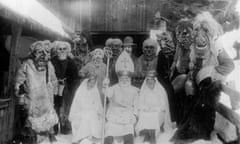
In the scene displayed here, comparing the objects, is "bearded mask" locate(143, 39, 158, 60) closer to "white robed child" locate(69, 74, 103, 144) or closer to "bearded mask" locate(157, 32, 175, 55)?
"bearded mask" locate(157, 32, 175, 55)

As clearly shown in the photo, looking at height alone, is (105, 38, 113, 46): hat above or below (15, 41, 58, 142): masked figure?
above

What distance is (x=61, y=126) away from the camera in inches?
149

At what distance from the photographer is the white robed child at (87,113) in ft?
11.8

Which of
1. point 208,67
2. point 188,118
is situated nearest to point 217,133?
point 188,118

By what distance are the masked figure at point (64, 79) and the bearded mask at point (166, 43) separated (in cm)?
121

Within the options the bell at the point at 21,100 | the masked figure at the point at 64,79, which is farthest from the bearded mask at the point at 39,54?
the bell at the point at 21,100

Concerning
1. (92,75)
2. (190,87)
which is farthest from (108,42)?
(190,87)

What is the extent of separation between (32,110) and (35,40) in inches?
37.0

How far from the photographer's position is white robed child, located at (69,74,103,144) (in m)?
3.60

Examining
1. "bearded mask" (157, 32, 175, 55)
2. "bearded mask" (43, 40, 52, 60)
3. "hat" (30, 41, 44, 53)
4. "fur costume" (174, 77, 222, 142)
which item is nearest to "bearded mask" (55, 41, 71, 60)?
"bearded mask" (43, 40, 52, 60)

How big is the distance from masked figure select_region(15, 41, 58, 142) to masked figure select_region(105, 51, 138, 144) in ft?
2.56

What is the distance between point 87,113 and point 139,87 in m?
0.78

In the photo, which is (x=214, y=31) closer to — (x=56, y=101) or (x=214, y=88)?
(x=214, y=88)

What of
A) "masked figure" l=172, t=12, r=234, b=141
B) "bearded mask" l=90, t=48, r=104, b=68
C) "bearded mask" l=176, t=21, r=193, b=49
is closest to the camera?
"masked figure" l=172, t=12, r=234, b=141
